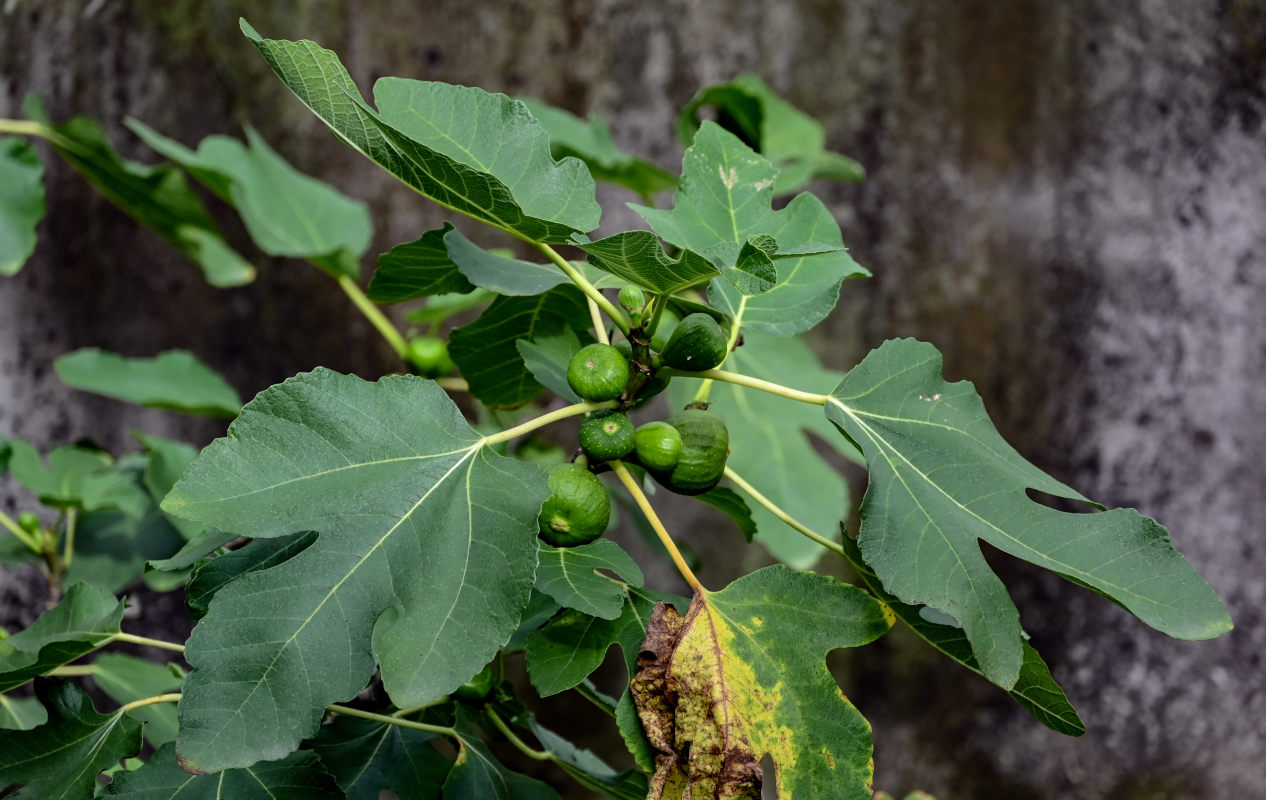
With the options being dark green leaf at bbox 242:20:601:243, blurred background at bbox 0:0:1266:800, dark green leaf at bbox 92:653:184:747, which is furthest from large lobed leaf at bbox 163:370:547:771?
blurred background at bbox 0:0:1266:800

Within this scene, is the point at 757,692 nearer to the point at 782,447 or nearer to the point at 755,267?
the point at 755,267

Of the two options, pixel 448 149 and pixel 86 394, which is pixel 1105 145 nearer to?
pixel 448 149

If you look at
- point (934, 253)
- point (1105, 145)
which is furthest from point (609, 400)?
point (1105, 145)

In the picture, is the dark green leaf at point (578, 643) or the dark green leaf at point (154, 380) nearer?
the dark green leaf at point (578, 643)

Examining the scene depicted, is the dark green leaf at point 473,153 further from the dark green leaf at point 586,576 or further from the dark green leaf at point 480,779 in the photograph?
the dark green leaf at point 480,779

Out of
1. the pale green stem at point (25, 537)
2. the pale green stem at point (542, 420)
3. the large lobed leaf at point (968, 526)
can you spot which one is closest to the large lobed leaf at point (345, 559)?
the pale green stem at point (542, 420)

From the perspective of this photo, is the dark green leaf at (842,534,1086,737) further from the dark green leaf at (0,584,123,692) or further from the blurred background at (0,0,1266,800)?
the blurred background at (0,0,1266,800)
